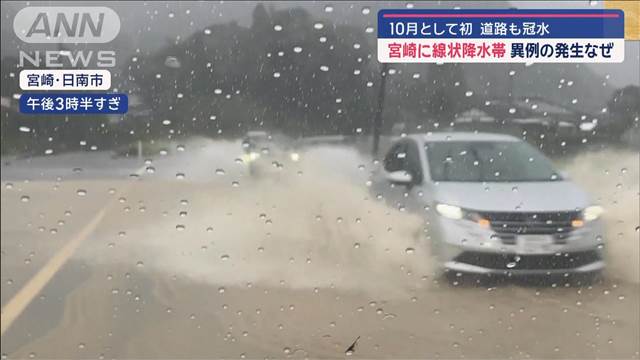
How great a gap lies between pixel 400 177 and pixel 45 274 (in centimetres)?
129

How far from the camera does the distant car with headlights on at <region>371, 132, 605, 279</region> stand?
7.32ft

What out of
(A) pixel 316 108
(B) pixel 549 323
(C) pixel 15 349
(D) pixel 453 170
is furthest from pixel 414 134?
(C) pixel 15 349

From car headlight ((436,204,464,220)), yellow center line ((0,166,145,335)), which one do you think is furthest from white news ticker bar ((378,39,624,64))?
yellow center line ((0,166,145,335))

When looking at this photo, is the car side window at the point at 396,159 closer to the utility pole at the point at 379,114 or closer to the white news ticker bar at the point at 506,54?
the utility pole at the point at 379,114

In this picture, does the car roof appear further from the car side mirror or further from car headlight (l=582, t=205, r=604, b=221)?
car headlight (l=582, t=205, r=604, b=221)

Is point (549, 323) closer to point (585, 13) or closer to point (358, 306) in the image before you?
point (358, 306)

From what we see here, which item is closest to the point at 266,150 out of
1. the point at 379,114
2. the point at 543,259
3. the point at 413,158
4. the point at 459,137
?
the point at 379,114

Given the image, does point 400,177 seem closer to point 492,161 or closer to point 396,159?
point 396,159

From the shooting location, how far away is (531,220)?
2.24m

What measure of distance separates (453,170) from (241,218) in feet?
2.52

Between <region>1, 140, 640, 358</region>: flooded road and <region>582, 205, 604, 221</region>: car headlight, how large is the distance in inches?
1.5

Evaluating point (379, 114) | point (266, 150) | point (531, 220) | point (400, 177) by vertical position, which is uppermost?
point (379, 114)

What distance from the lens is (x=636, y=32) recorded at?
219 centimetres

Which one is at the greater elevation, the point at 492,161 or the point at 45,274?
the point at 492,161
